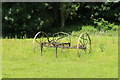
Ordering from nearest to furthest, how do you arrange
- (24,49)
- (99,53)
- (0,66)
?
(0,66) < (99,53) < (24,49)

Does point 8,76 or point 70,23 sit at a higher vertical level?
point 70,23

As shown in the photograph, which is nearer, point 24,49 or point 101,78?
point 101,78

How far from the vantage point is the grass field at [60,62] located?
8.35 m

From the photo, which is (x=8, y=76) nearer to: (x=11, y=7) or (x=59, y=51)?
(x=59, y=51)

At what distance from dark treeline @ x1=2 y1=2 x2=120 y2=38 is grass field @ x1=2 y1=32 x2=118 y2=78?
7.91 metres

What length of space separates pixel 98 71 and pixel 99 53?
2796 millimetres

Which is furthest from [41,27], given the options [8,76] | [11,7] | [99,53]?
[8,76]

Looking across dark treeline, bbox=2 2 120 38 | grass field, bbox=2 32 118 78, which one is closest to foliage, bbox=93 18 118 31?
dark treeline, bbox=2 2 120 38

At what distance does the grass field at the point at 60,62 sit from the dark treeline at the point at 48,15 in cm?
791

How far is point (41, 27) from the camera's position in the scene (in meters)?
22.1

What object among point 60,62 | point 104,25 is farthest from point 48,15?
point 60,62

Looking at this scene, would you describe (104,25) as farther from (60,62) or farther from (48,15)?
(60,62)

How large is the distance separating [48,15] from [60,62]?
1343 cm

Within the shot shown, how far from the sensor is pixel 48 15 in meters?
23.3
